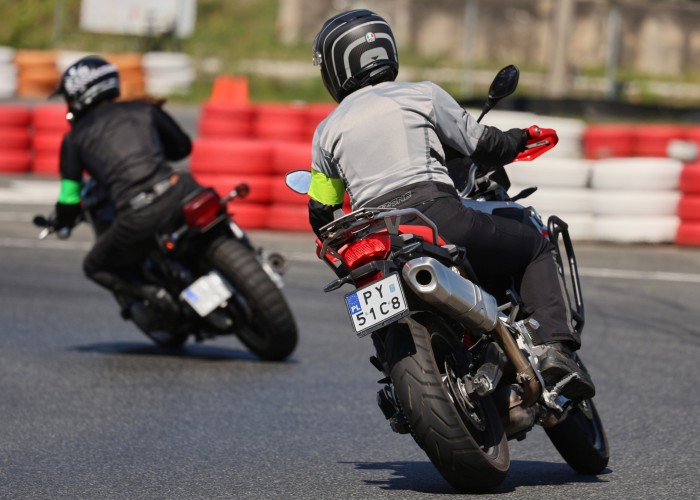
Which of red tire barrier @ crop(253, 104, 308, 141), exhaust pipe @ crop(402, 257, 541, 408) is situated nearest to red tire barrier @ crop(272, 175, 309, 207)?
red tire barrier @ crop(253, 104, 308, 141)

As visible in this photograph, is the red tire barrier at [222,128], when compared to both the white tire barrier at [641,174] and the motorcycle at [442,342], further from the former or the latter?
the motorcycle at [442,342]

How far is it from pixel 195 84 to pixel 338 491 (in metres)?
26.6

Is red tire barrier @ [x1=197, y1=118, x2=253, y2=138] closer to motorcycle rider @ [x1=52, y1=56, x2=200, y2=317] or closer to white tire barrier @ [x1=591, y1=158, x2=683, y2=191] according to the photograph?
white tire barrier @ [x1=591, y1=158, x2=683, y2=191]

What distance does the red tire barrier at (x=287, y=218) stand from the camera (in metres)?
14.1

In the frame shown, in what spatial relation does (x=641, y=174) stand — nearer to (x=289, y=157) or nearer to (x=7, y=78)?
(x=289, y=157)

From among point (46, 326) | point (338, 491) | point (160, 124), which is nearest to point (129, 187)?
point (160, 124)

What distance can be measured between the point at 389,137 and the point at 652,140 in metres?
11.9

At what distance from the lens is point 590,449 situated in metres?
5.47

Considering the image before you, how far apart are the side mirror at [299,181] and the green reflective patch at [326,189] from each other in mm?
30

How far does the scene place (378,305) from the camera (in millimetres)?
4621

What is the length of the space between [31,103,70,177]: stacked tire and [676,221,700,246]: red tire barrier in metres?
7.73

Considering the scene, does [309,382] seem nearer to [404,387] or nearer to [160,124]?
[160,124]

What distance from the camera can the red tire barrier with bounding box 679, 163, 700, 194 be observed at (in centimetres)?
1300

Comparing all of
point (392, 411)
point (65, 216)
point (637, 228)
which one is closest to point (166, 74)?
point (637, 228)
